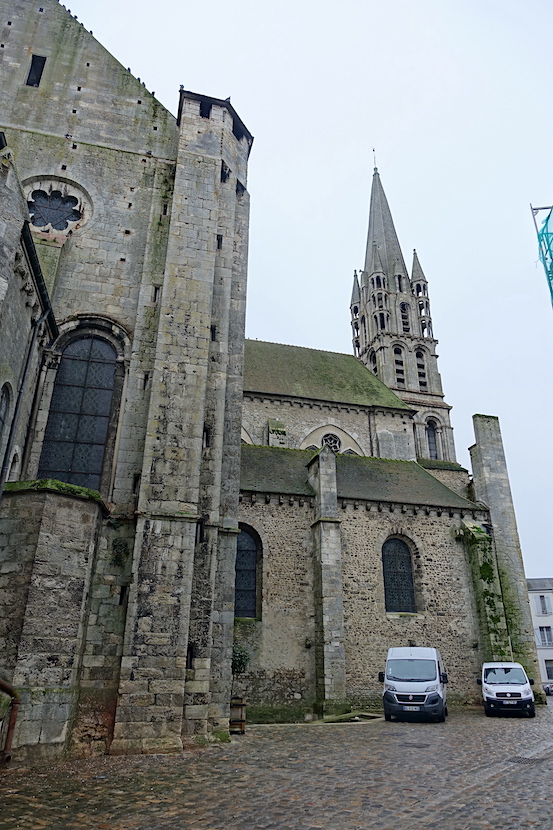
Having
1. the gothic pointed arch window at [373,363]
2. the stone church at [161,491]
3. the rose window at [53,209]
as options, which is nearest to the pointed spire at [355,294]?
the gothic pointed arch window at [373,363]

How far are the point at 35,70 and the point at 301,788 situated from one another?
17.3 meters

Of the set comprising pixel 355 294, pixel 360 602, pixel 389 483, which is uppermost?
pixel 355 294

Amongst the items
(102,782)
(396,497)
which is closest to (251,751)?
(102,782)

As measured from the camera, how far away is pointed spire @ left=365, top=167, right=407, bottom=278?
44344 millimetres

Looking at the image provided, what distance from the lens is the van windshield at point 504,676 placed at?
1528 cm

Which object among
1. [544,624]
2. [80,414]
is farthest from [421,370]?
[80,414]

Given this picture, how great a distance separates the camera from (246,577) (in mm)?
17344

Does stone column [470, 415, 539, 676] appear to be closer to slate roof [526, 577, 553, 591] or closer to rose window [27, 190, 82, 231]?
rose window [27, 190, 82, 231]

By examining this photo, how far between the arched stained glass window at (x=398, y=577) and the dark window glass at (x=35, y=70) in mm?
17106

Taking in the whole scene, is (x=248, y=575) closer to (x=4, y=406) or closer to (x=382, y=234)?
(x=4, y=406)

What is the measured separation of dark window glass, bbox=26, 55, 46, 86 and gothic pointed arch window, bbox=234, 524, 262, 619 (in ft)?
45.0

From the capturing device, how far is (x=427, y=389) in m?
37.9

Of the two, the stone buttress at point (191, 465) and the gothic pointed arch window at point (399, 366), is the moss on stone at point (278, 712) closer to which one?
the stone buttress at point (191, 465)

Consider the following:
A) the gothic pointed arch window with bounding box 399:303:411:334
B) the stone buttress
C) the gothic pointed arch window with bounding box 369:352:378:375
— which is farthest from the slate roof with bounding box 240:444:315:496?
the gothic pointed arch window with bounding box 399:303:411:334
